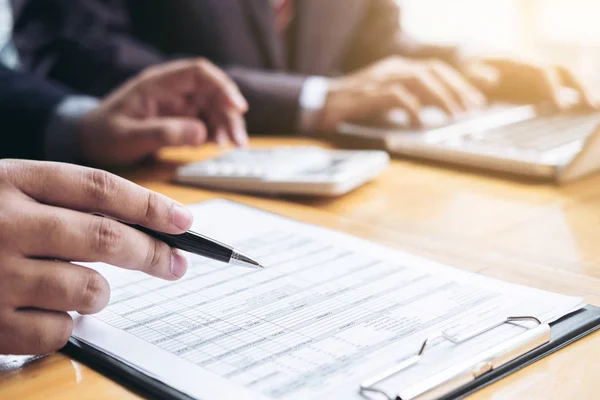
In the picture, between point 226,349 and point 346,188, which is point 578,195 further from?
point 226,349

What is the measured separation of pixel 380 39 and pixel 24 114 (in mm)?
889

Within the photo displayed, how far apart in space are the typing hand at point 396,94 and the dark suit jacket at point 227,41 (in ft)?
0.21

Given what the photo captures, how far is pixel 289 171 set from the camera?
30.7 inches

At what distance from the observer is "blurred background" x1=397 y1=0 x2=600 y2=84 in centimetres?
267

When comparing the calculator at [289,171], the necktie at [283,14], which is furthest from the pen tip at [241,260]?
the necktie at [283,14]

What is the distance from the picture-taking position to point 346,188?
75 centimetres

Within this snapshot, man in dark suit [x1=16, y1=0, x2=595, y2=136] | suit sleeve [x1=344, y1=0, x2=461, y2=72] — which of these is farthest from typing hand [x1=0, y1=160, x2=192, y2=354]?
suit sleeve [x1=344, y1=0, x2=461, y2=72]

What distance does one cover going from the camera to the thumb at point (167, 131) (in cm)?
85

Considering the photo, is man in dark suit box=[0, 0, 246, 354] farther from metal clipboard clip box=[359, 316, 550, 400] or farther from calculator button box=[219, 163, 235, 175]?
calculator button box=[219, 163, 235, 175]

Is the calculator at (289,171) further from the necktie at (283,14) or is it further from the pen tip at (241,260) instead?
the necktie at (283,14)

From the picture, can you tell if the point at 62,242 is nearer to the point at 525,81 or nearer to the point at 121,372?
the point at 121,372

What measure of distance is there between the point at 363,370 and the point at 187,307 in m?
0.14

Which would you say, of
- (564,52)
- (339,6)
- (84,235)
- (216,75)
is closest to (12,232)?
(84,235)

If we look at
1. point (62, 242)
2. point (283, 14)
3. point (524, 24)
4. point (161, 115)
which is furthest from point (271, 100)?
point (524, 24)
